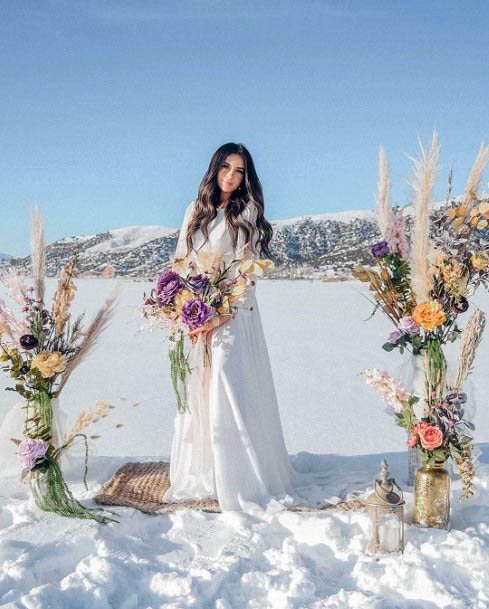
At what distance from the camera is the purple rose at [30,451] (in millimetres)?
3551

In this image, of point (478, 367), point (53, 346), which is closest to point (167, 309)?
point (53, 346)

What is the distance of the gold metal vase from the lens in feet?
11.1

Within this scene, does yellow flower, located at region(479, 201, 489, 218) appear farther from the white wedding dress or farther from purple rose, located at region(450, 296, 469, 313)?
the white wedding dress

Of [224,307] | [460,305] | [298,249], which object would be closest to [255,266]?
[224,307]

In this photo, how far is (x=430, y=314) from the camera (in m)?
3.60

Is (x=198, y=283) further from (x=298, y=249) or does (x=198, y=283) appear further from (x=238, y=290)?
(x=298, y=249)

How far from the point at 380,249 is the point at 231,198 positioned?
0.94 metres

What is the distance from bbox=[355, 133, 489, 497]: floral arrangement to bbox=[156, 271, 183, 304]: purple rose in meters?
1.13

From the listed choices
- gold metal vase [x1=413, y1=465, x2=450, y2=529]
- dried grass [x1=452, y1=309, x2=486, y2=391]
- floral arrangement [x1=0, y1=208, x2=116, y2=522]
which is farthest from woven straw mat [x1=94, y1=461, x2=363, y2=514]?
dried grass [x1=452, y1=309, x2=486, y2=391]

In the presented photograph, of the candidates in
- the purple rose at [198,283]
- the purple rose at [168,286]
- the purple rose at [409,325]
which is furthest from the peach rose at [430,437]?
the purple rose at [168,286]

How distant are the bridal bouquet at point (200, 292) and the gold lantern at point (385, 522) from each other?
48.3 inches

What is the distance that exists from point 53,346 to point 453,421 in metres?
2.16

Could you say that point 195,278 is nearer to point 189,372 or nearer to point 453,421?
point 189,372

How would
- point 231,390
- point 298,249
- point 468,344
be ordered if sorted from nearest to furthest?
point 468,344 → point 231,390 → point 298,249
